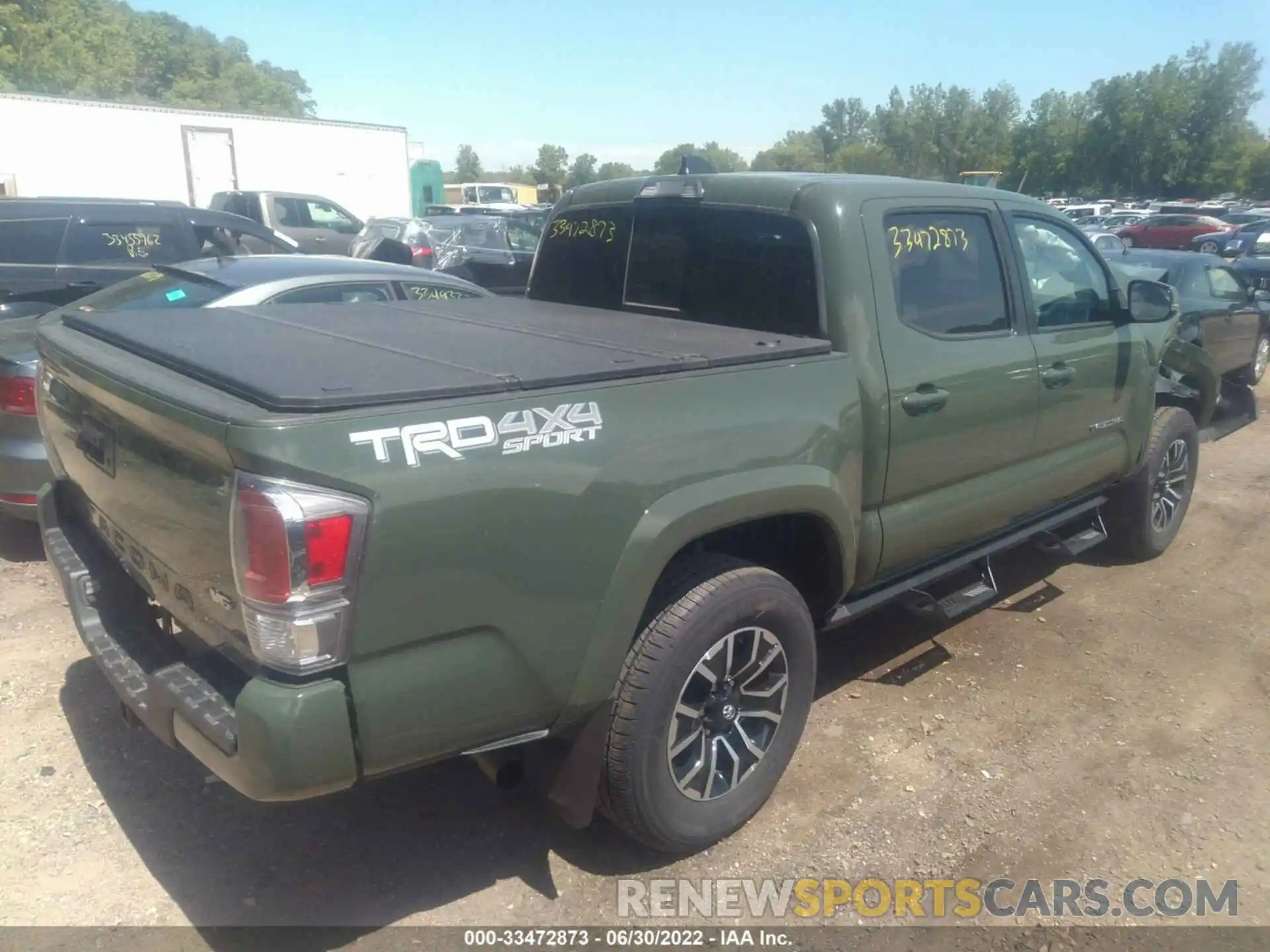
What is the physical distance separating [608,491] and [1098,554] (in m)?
4.25

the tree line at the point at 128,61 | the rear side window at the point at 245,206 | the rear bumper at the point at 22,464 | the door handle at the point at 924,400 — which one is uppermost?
the tree line at the point at 128,61

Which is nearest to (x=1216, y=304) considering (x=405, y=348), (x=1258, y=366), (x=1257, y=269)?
(x=1258, y=366)

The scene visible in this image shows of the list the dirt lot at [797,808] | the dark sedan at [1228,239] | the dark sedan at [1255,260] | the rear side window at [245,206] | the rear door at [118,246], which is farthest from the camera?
the dark sedan at [1228,239]

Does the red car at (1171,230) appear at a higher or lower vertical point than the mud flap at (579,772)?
lower

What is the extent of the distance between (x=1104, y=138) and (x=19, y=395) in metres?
67.2

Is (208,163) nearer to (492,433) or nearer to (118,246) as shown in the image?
(118,246)

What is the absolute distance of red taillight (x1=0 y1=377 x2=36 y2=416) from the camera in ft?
14.7

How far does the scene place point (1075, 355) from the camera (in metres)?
4.27

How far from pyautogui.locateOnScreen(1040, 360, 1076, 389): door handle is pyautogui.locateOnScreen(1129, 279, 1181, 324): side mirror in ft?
2.05

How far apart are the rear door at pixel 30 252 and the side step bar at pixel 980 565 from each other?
6.39m

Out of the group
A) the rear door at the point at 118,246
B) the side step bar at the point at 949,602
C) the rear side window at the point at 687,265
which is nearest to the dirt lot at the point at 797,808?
the side step bar at the point at 949,602

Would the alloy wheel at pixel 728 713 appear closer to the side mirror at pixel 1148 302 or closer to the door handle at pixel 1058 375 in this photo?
the door handle at pixel 1058 375

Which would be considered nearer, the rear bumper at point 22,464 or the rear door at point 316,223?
the rear bumper at point 22,464

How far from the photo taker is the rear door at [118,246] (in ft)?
24.2
